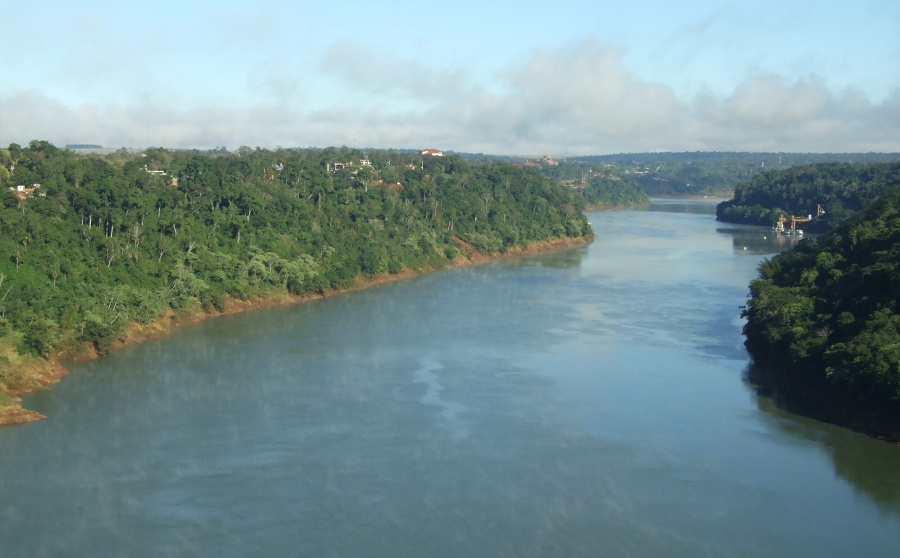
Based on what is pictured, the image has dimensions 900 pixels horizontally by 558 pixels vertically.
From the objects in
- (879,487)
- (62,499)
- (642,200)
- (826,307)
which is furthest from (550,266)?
(642,200)

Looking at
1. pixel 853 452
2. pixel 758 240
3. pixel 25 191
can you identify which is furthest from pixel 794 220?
pixel 25 191

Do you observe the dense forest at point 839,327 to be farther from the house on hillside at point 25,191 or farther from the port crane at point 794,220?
the port crane at point 794,220

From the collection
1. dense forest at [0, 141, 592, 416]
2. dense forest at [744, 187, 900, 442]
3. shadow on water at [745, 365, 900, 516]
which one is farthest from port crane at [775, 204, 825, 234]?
shadow on water at [745, 365, 900, 516]

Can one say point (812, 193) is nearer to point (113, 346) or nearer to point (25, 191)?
point (25, 191)

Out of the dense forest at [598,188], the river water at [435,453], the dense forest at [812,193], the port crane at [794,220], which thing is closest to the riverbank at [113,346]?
the river water at [435,453]

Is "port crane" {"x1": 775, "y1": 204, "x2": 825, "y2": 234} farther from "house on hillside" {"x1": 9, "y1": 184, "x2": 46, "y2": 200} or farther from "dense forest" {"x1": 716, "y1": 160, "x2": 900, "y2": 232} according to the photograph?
"house on hillside" {"x1": 9, "y1": 184, "x2": 46, "y2": 200}

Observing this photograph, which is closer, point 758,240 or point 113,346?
point 113,346

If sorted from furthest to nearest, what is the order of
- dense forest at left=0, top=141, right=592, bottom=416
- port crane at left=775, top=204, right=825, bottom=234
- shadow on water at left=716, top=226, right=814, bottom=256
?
port crane at left=775, top=204, right=825, bottom=234, shadow on water at left=716, top=226, right=814, bottom=256, dense forest at left=0, top=141, right=592, bottom=416
